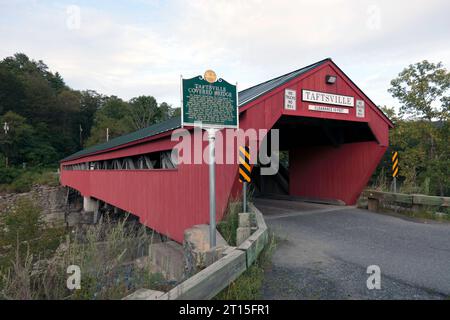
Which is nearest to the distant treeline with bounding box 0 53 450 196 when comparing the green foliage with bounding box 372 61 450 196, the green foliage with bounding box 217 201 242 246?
the green foliage with bounding box 372 61 450 196

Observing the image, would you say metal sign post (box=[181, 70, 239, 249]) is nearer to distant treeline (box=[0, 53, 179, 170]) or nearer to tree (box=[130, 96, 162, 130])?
distant treeline (box=[0, 53, 179, 170])

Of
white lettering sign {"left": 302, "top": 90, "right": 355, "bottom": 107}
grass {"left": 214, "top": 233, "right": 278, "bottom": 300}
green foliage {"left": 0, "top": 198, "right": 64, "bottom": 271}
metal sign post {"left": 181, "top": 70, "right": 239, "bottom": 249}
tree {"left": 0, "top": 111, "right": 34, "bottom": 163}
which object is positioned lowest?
green foliage {"left": 0, "top": 198, "right": 64, "bottom": 271}

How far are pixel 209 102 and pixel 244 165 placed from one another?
1.56 m

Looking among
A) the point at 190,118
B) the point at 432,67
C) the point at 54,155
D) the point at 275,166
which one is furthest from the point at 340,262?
the point at 54,155

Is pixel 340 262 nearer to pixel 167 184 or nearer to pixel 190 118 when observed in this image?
pixel 190 118

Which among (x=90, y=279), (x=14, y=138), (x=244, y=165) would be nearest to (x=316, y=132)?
(x=244, y=165)

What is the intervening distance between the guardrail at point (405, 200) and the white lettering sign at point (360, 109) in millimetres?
2477

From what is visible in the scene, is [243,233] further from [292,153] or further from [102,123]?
[102,123]

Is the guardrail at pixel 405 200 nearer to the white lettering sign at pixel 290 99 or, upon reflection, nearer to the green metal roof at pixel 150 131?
the white lettering sign at pixel 290 99

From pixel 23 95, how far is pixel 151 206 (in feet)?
215

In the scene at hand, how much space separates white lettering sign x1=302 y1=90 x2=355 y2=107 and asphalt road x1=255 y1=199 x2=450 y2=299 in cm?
325

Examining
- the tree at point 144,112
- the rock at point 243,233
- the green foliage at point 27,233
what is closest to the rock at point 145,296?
the rock at point 243,233

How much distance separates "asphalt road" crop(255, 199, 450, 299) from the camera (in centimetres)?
348

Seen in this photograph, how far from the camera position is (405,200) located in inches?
325
